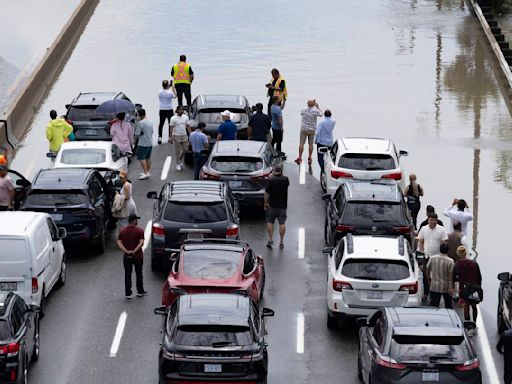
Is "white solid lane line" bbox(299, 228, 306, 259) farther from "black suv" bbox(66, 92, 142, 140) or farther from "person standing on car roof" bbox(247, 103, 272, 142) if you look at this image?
"black suv" bbox(66, 92, 142, 140)

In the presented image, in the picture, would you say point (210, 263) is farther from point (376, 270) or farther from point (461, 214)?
point (461, 214)

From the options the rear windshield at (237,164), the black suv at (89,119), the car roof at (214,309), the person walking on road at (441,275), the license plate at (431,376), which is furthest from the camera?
the black suv at (89,119)

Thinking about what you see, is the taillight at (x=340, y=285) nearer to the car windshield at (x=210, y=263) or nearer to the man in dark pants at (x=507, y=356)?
the car windshield at (x=210, y=263)

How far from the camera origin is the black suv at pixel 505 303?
2103cm

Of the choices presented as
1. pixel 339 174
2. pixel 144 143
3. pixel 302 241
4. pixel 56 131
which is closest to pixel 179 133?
pixel 144 143

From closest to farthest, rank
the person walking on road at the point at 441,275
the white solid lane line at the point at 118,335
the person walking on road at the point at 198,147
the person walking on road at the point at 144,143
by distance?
the white solid lane line at the point at 118,335 → the person walking on road at the point at 441,275 → the person walking on road at the point at 198,147 → the person walking on road at the point at 144,143

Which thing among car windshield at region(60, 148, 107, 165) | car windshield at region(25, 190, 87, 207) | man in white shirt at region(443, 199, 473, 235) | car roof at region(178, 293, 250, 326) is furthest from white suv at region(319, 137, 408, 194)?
car roof at region(178, 293, 250, 326)

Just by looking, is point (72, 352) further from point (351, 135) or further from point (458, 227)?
point (351, 135)

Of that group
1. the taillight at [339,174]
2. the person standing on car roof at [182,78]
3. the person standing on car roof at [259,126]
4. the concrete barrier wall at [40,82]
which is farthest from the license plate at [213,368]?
the person standing on car roof at [182,78]

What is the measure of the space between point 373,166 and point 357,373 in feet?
28.6

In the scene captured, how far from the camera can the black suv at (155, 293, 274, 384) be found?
705 inches

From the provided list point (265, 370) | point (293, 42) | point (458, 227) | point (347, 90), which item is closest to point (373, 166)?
point (458, 227)

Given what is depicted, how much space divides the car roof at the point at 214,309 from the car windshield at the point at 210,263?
7.47 feet

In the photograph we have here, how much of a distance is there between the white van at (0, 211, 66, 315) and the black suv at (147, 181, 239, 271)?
91.4 inches
